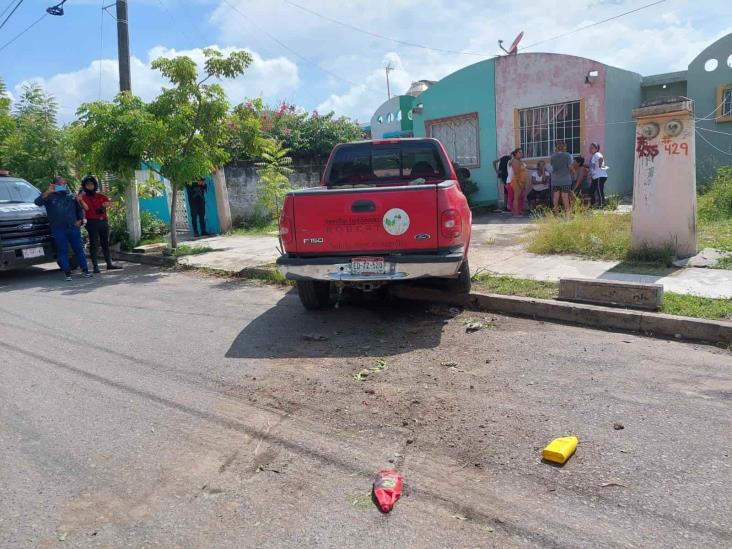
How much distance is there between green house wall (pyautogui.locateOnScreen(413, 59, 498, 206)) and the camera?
1503cm

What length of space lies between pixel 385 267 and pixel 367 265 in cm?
18

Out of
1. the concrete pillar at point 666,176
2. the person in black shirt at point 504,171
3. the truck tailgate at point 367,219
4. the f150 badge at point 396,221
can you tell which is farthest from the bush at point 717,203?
the f150 badge at point 396,221

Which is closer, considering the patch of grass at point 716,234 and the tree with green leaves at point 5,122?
the patch of grass at point 716,234

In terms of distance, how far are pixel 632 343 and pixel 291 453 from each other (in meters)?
3.26

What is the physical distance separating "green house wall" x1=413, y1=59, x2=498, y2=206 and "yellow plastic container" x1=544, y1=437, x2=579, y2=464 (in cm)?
1223

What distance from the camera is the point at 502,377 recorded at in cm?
437

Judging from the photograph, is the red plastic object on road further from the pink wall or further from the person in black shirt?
the pink wall

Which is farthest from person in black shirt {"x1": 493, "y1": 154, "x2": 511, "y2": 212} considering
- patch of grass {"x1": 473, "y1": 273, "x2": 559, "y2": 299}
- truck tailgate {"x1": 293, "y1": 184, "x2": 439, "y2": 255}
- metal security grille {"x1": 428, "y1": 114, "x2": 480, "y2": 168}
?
truck tailgate {"x1": 293, "y1": 184, "x2": 439, "y2": 255}

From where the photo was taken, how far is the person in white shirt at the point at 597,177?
1243 cm

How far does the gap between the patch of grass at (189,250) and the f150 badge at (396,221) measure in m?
7.23

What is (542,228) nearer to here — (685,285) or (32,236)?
Result: (685,285)

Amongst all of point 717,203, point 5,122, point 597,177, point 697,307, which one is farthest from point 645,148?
point 5,122

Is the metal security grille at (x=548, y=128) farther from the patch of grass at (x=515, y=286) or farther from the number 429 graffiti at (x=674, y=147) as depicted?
the patch of grass at (x=515, y=286)

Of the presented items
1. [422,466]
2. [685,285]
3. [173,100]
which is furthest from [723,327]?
[173,100]
